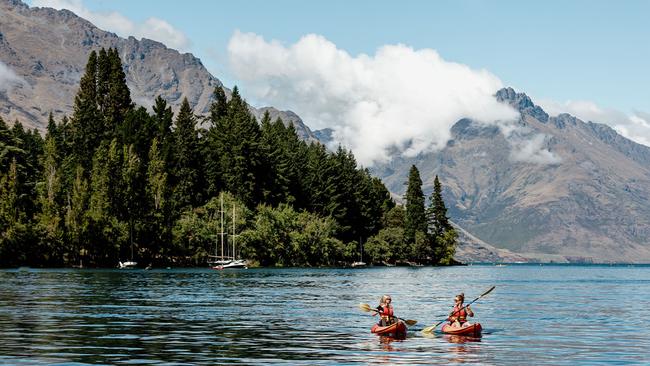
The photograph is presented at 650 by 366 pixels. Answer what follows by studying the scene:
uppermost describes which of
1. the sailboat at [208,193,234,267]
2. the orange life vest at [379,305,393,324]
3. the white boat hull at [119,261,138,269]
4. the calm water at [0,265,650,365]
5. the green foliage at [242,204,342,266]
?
the green foliage at [242,204,342,266]

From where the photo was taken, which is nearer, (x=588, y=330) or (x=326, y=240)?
(x=588, y=330)

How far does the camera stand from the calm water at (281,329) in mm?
41719

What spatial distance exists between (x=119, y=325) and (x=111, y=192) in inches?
4398

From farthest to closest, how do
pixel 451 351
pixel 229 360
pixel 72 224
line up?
pixel 72 224
pixel 451 351
pixel 229 360

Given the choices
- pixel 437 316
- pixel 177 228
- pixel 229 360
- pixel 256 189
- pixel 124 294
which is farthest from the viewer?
pixel 256 189

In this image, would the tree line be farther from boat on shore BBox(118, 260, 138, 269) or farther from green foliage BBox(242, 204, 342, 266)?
boat on shore BBox(118, 260, 138, 269)

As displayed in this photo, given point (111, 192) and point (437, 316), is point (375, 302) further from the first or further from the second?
point (111, 192)

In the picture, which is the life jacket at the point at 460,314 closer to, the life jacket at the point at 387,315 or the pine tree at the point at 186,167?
the life jacket at the point at 387,315

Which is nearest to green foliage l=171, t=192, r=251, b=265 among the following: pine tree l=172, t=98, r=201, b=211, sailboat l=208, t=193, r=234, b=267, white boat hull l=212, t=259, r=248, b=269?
sailboat l=208, t=193, r=234, b=267

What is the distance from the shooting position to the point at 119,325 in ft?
181

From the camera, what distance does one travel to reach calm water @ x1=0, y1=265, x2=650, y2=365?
137ft

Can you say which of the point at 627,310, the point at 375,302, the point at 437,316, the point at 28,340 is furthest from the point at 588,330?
the point at 28,340

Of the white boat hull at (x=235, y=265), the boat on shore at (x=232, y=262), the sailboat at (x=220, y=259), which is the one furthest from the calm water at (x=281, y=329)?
the sailboat at (x=220, y=259)

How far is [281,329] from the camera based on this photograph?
5506cm
